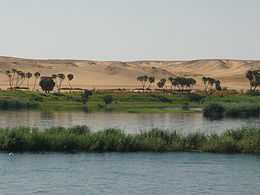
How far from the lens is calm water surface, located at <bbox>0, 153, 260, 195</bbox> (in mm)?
22250

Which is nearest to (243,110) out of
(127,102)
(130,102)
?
(130,102)

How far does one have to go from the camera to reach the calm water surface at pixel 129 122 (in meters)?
43.1

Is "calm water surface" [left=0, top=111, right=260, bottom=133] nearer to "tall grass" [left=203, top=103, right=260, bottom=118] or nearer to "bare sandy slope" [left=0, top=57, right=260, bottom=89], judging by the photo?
"tall grass" [left=203, top=103, right=260, bottom=118]

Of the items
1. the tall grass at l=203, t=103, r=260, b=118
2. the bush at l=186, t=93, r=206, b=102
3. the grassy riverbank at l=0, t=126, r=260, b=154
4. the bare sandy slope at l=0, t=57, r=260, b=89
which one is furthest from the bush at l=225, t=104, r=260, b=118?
the bare sandy slope at l=0, t=57, r=260, b=89

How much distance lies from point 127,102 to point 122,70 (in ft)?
213

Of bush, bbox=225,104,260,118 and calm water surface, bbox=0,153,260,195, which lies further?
bush, bbox=225,104,260,118

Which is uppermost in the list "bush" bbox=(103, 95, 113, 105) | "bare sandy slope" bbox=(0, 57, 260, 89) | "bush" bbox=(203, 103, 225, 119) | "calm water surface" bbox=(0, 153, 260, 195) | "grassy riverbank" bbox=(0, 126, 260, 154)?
"bare sandy slope" bbox=(0, 57, 260, 89)

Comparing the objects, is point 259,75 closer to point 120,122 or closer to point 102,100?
point 102,100

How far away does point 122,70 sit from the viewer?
460ft

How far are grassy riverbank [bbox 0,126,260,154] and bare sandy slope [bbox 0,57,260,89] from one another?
81787 mm

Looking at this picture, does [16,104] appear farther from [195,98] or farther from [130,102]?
[195,98]

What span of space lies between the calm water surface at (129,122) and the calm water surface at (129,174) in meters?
12.1

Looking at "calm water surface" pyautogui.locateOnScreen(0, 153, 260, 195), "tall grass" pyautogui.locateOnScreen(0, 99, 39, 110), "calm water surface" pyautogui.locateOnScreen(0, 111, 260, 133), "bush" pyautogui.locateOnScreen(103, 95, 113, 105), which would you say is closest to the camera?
"calm water surface" pyautogui.locateOnScreen(0, 153, 260, 195)

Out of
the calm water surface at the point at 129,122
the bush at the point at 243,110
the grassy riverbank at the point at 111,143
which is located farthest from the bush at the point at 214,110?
the grassy riverbank at the point at 111,143
